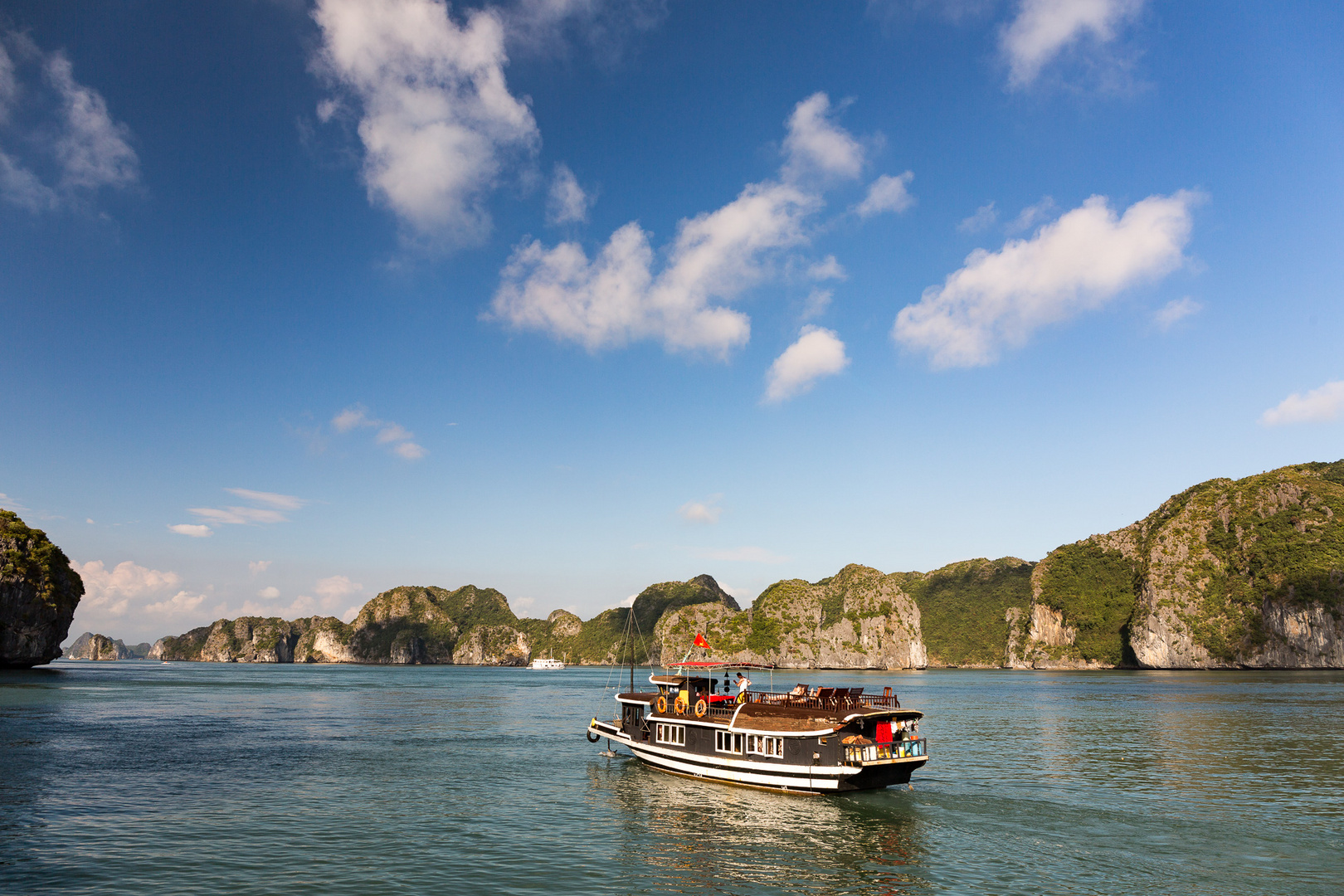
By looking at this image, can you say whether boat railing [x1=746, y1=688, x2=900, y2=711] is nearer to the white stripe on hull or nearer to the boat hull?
the boat hull

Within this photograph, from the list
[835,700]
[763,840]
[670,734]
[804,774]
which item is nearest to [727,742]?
[804,774]

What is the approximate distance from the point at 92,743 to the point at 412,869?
46.0 meters

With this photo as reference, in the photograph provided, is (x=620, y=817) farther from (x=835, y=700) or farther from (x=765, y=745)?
(x=835, y=700)

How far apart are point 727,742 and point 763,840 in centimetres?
1163

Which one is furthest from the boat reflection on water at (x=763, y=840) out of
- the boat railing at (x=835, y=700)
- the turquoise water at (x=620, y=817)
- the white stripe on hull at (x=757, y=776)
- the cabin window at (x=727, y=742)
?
the boat railing at (x=835, y=700)

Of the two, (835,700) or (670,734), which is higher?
(835,700)

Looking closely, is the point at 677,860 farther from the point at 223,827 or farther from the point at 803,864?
the point at 223,827

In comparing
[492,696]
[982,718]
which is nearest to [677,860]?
[982,718]

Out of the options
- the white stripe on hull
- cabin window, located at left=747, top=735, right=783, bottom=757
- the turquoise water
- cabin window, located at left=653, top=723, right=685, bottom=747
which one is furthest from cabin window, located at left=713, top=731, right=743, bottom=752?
cabin window, located at left=653, top=723, right=685, bottom=747

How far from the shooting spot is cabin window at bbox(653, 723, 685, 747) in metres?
44.6

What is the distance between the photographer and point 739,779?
39750mm

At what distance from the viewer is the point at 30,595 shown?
5074 inches

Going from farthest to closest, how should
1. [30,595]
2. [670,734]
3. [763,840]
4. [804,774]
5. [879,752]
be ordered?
[30,595]
[670,734]
[804,774]
[879,752]
[763,840]

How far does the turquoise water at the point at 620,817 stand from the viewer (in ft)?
78.7
